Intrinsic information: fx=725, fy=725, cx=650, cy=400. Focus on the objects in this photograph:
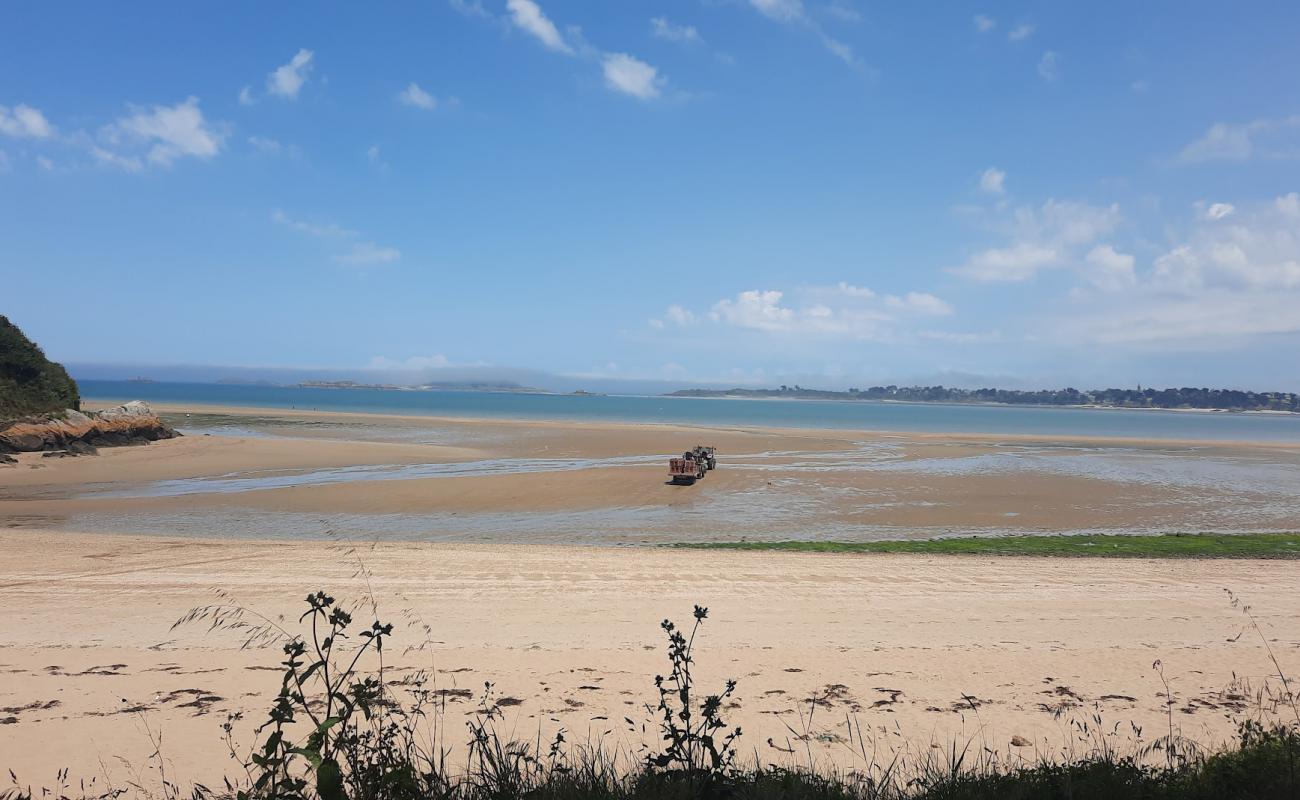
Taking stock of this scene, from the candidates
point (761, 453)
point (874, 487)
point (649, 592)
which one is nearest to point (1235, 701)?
point (649, 592)

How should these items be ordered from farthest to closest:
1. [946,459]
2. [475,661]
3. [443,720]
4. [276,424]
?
1. [276,424]
2. [946,459]
3. [475,661]
4. [443,720]

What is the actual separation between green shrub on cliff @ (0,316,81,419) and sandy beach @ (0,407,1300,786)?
1008 centimetres

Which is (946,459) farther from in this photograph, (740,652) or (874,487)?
(740,652)

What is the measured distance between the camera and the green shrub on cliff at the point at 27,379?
35.4m

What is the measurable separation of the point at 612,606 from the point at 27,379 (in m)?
42.3

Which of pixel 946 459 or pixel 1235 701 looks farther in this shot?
pixel 946 459

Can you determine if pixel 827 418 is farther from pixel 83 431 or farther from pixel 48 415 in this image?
pixel 48 415

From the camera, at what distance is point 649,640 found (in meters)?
8.98

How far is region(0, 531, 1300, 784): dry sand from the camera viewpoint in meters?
6.36

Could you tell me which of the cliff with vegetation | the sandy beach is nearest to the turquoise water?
the cliff with vegetation

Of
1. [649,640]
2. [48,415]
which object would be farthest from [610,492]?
[48,415]

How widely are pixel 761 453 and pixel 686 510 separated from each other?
2074 centimetres

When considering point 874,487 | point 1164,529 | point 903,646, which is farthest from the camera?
point 874,487

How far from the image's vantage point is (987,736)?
20.3 feet
